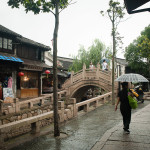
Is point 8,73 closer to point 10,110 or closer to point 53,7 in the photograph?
point 10,110

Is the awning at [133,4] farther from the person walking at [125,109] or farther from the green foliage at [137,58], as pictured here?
the green foliage at [137,58]

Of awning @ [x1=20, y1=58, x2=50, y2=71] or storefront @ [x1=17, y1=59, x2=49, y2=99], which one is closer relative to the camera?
awning @ [x1=20, y1=58, x2=50, y2=71]

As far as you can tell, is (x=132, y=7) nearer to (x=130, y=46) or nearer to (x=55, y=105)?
(x=55, y=105)

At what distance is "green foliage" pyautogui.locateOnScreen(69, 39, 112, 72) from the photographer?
87.8 feet

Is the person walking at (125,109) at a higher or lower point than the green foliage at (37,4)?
lower

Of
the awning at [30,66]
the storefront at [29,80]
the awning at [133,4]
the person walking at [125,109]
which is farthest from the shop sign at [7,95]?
the awning at [133,4]

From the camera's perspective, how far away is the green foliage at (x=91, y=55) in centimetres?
2677

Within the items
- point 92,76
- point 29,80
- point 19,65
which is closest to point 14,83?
point 19,65

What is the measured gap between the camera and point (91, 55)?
1059 inches

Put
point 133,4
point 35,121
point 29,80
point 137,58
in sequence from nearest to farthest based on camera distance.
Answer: point 133,4
point 35,121
point 29,80
point 137,58

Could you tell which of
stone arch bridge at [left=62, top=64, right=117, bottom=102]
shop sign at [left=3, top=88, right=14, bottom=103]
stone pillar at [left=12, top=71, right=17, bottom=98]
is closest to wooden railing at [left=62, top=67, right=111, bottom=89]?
stone arch bridge at [left=62, top=64, right=117, bottom=102]

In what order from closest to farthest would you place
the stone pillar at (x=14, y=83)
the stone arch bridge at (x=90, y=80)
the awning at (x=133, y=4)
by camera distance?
1. the awning at (x=133, y=4)
2. the stone pillar at (x=14, y=83)
3. the stone arch bridge at (x=90, y=80)

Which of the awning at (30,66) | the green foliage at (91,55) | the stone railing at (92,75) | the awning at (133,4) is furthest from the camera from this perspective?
the green foliage at (91,55)

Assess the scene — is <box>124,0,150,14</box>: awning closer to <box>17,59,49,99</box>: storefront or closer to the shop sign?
the shop sign
